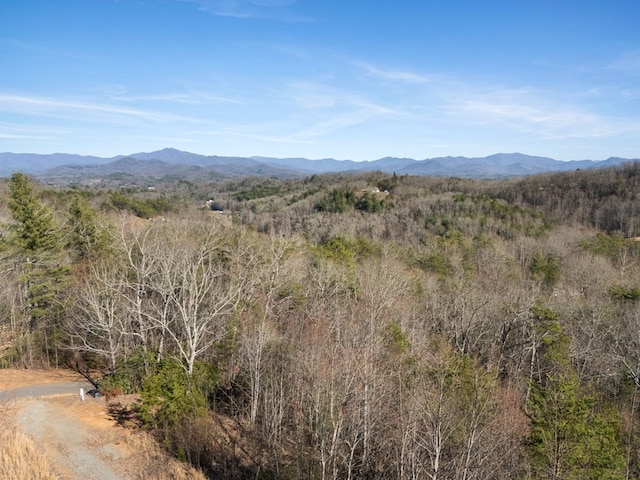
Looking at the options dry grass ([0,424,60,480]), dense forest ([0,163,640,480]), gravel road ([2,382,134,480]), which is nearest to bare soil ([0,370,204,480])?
gravel road ([2,382,134,480])

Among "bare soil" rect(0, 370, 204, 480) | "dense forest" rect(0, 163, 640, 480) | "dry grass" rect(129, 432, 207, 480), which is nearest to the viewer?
"dense forest" rect(0, 163, 640, 480)

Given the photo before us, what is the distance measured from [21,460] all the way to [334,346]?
1023 centimetres

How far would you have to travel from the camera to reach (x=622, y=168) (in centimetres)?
10275

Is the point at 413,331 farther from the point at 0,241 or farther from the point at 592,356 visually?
the point at 0,241

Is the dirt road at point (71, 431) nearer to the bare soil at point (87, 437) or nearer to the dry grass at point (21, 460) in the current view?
the bare soil at point (87, 437)

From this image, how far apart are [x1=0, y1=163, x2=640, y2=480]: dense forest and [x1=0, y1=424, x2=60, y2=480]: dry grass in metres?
3.43

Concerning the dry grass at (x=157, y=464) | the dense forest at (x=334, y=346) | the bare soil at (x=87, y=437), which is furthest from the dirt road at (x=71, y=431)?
the dense forest at (x=334, y=346)

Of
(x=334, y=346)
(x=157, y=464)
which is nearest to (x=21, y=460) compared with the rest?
(x=157, y=464)

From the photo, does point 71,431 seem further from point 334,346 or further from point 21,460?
point 334,346

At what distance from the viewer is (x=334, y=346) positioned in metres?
16.0

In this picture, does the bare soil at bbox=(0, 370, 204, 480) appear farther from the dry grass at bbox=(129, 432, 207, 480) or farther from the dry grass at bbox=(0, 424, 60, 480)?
the dry grass at bbox=(0, 424, 60, 480)

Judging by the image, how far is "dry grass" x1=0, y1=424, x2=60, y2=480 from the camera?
39.5ft

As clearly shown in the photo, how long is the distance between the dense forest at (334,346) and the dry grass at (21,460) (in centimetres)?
343

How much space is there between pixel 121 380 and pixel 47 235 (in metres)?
10.6
